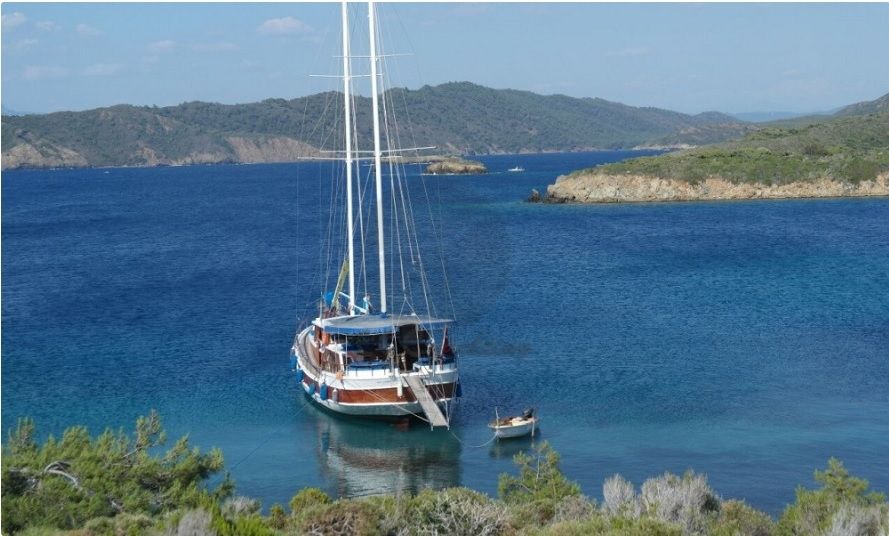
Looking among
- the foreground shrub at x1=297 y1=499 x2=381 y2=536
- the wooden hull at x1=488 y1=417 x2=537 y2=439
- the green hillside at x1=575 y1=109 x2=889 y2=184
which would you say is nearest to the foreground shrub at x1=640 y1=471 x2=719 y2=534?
the foreground shrub at x1=297 y1=499 x2=381 y2=536

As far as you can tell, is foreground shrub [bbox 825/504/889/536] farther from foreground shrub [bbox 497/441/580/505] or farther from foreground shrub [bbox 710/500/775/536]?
foreground shrub [bbox 497/441/580/505]

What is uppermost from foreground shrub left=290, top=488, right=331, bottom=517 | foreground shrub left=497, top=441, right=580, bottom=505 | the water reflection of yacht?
foreground shrub left=290, top=488, right=331, bottom=517

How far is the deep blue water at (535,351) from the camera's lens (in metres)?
20.8

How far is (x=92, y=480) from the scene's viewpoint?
38.6 feet

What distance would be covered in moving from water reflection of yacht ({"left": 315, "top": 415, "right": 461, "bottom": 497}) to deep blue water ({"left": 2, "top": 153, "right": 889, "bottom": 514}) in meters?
0.06

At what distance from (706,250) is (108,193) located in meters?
76.9

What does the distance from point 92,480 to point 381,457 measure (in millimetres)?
10037

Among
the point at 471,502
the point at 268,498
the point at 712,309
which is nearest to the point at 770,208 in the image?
the point at 712,309

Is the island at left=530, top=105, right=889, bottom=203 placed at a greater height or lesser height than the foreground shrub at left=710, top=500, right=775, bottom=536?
greater

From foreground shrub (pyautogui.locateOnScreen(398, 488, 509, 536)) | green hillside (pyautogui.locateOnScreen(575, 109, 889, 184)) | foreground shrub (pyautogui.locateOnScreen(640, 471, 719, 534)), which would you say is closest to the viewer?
foreground shrub (pyautogui.locateOnScreen(398, 488, 509, 536))

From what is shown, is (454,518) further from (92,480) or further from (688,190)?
(688,190)

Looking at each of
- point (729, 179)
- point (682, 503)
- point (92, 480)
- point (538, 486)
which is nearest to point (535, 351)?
point (538, 486)

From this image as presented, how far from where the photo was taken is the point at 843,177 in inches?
3125

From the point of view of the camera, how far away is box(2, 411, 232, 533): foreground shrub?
11156mm
